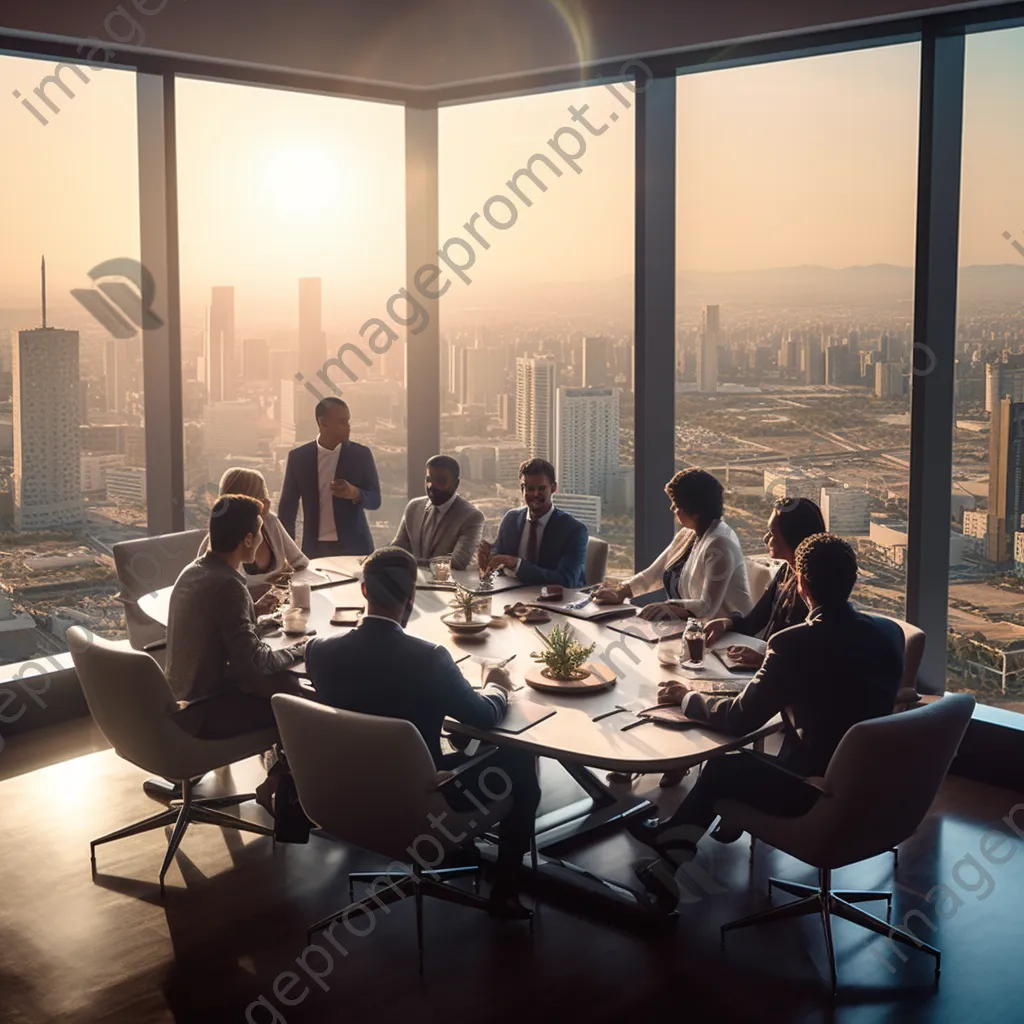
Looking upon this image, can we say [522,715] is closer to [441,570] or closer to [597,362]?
[441,570]

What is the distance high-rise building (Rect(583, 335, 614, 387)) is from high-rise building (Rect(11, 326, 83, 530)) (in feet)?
9.36

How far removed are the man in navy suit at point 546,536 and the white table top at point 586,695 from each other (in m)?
0.29

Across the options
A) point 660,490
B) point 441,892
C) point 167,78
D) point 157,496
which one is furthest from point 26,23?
point 441,892

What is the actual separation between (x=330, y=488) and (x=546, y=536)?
1.37m

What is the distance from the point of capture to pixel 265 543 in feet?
18.5

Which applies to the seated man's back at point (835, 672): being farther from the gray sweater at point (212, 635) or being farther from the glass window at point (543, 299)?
the glass window at point (543, 299)

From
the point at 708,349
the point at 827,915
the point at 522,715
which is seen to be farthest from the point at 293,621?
the point at 708,349

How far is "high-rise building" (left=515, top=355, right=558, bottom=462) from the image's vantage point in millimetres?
6941

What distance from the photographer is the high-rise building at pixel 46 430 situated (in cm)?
609

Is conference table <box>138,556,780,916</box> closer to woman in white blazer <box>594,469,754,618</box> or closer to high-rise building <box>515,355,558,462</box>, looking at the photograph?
woman in white blazer <box>594,469,754,618</box>

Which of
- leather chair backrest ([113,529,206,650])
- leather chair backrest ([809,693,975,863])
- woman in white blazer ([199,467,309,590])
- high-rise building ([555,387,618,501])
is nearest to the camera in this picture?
leather chair backrest ([809,693,975,863])

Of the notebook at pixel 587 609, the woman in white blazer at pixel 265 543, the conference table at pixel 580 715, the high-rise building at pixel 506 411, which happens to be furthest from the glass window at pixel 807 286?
the woman in white blazer at pixel 265 543

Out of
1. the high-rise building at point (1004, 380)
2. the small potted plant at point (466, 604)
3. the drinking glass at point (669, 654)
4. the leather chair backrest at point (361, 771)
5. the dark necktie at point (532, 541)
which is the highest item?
the high-rise building at point (1004, 380)

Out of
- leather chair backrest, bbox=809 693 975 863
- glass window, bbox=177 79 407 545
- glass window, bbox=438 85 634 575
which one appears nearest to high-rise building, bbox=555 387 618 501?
glass window, bbox=438 85 634 575
